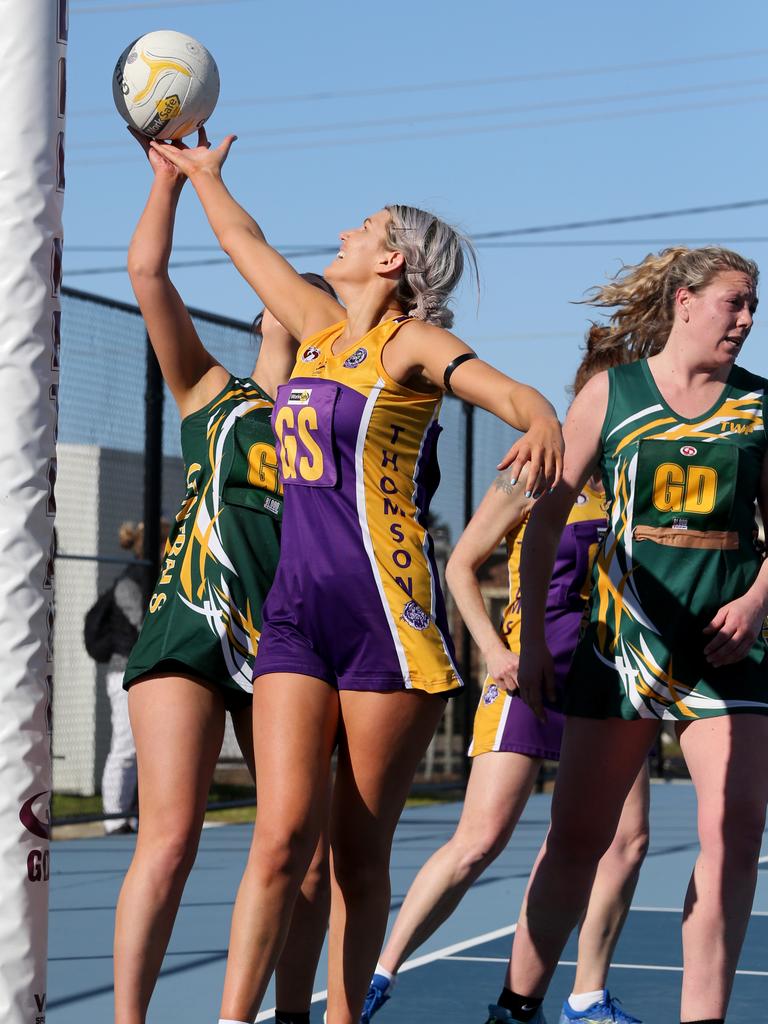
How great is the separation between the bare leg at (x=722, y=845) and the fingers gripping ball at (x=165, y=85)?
2.00 metres

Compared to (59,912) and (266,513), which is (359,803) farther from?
(59,912)

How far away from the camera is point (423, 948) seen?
6426 millimetres

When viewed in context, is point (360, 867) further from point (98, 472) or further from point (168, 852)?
point (98, 472)

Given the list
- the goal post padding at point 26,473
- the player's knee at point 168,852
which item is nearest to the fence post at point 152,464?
the player's knee at point 168,852

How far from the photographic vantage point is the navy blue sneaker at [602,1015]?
4.70 meters

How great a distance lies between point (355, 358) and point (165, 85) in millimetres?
986

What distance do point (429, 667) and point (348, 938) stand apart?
2.20 ft

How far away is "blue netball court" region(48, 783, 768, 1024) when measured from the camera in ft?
16.9

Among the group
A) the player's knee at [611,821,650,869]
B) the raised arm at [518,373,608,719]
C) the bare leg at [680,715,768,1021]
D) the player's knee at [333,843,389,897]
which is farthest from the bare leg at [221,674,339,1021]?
the player's knee at [611,821,650,869]

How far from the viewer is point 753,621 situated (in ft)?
12.8

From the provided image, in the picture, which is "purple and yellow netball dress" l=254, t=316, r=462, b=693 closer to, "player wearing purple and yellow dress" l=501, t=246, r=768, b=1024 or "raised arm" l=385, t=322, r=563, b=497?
"raised arm" l=385, t=322, r=563, b=497

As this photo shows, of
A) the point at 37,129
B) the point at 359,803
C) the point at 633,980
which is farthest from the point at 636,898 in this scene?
the point at 37,129

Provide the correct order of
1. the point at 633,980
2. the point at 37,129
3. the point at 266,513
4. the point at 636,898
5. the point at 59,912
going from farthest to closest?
the point at 636,898
the point at 59,912
the point at 633,980
the point at 266,513
the point at 37,129

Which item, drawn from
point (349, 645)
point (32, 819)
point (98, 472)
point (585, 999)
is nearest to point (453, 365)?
point (349, 645)
